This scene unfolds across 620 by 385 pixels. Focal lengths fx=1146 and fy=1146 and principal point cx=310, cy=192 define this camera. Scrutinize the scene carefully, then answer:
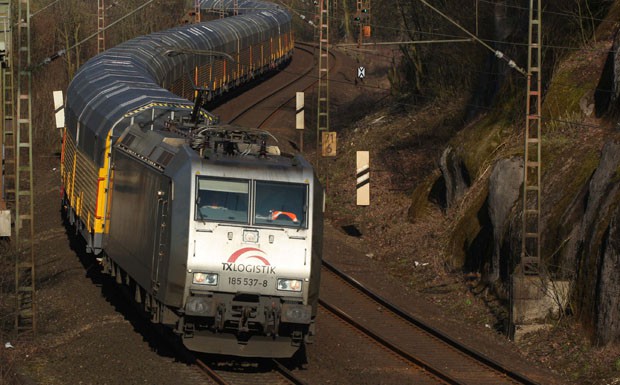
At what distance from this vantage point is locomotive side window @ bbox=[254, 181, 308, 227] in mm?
16312

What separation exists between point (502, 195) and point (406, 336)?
543 cm

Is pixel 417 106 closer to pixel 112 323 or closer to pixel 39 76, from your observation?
pixel 39 76

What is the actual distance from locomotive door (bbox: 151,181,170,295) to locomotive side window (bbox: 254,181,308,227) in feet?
4.39

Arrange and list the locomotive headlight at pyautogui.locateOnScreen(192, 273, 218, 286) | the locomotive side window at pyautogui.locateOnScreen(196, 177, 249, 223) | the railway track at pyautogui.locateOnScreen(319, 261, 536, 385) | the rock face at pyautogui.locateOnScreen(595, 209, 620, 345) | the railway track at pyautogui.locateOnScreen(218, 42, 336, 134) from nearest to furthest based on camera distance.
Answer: the locomotive headlight at pyautogui.locateOnScreen(192, 273, 218, 286), the locomotive side window at pyautogui.locateOnScreen(196, 177, 249, 223), the railway track at pyautogui.locateOnScreen(319, 261, 536, 385), the rock face at pyautogui.locateOnScreen(595, 209, 620, 345), the railway track at pyautogui.locateOnScreen(218, 42, 336, 134)

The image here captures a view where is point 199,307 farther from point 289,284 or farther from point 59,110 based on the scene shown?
point 59,110

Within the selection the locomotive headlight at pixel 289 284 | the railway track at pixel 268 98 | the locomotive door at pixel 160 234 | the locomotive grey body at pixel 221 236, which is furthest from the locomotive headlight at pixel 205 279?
the railway track at pixel 268 98

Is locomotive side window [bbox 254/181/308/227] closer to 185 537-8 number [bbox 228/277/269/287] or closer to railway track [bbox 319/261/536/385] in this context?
185 537-8 number [bbox 228/277/269/287]

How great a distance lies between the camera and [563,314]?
2075 centimetres

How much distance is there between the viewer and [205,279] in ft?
52.3

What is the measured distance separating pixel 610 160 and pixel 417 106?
2339cm

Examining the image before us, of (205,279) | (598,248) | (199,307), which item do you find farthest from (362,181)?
(199,307)

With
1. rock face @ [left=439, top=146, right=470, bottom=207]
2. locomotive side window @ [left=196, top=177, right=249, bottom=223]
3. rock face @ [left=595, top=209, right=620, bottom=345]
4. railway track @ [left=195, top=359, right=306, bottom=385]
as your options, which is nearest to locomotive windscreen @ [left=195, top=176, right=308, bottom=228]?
locomotive side window @ [left=196, top=177, right=249, bottom=223]

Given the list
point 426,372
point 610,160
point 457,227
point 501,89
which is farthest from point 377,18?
point 426,372

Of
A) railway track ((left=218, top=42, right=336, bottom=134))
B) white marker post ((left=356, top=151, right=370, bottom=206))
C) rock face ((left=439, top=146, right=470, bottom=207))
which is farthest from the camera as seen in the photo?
railway track ((left=218, top=42, right=336, bottom=134))
